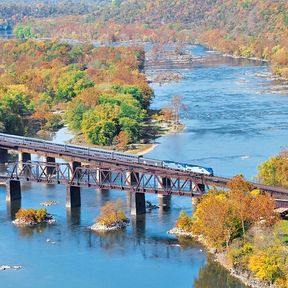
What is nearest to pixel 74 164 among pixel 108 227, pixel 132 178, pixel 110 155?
pixel 110 155

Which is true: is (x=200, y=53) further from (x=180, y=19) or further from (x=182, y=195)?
(x=182, y=195)

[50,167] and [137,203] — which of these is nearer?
[137,203]

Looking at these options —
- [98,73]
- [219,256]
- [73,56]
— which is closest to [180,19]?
[73,56]

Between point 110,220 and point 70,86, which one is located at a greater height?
point 70,86

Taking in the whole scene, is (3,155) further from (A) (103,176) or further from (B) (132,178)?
(B) (132,178)

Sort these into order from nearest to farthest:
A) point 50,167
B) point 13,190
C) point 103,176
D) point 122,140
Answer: point 103,176, point 13,190, point 50,167, point 122,140

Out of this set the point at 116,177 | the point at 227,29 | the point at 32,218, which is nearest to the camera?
the point at 32,218

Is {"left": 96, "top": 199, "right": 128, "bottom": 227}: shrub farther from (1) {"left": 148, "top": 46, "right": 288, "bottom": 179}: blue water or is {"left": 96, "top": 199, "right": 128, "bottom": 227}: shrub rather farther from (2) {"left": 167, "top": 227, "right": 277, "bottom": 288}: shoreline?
(1) {"left": 148, "top": 46, "right": 288, "bottom": 179}: blue water

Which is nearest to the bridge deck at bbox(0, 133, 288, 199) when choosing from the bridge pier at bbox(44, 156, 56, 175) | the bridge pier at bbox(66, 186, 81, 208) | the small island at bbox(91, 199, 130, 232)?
the bridge pier at bbox(44, 156, 56, 175)
